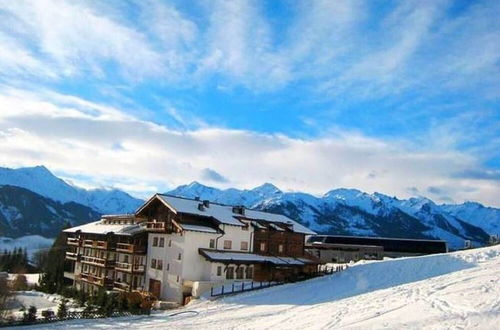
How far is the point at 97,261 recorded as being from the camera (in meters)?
61.8

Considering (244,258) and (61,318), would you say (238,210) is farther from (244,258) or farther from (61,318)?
(61,318)

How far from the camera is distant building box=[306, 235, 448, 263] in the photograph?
328ft

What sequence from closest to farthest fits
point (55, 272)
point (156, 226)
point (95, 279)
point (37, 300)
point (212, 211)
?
point (156, 226) → point (37, 300) → point (212, 211) → point (95, 279) → point (55, 272)

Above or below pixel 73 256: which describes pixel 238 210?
above

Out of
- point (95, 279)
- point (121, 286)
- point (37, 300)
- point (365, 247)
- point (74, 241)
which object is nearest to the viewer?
point (37, 300)

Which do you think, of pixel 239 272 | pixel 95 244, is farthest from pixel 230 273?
pixel 95 244

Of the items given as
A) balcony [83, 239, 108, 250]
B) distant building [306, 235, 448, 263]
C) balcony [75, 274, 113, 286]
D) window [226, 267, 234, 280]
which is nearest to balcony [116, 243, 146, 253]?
balcony [83, 239, 108, 250]

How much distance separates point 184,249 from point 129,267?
364 inches

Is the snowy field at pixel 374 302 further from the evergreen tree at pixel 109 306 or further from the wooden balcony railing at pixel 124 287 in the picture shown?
the wooden balcony railing at pixel 124 287

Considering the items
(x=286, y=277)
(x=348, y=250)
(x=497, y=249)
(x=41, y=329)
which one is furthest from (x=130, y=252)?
(x=348, y=250)

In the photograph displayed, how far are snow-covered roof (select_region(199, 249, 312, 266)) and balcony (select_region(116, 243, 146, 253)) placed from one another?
7871 millimetres

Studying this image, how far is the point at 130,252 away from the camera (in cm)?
5684

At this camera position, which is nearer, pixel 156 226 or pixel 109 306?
pixel 109 306

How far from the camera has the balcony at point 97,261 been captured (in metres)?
59.9
